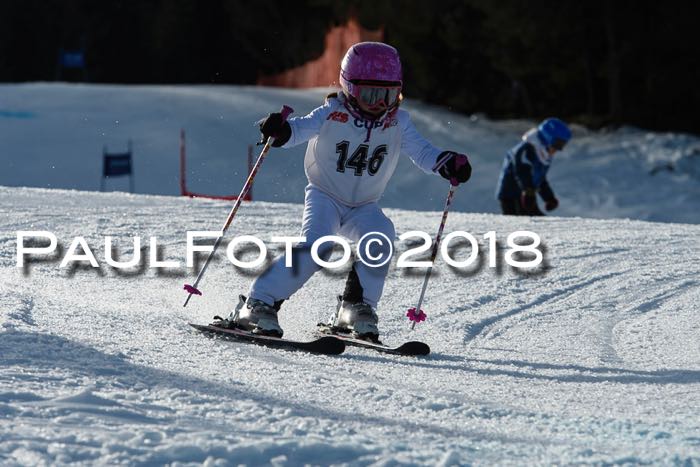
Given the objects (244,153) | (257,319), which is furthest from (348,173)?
(244,153)

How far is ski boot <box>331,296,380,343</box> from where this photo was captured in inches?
214

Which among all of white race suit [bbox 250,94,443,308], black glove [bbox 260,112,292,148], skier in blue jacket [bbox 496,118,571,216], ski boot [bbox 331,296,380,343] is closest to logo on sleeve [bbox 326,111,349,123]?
white race suit [bbox 250,94,443,308]

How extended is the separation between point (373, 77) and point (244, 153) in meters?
17.3

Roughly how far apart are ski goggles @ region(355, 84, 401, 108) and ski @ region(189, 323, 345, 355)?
3.73 feet

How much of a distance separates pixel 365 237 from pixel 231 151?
17273 millimetres

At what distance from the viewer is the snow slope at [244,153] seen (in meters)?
20.1

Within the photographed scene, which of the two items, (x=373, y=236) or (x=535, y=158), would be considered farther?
(x=535, y=158)

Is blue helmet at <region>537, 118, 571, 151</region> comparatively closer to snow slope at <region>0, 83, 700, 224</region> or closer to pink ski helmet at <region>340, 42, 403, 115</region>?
snow slope at <region>0, 83, 700, 224</region>

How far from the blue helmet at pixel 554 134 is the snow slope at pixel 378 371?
3.20 m

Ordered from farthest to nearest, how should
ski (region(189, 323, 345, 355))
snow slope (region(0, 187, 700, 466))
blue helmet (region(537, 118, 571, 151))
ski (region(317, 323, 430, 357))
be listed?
1. blue helmet (region(537, 118, 571, 151))
2. ski (region(317, 323, 430, 357))
3. ski (region(189, 323, 345, 355))
4. snow slope (region(0, 187, 700, 466))

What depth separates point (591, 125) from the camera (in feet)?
87.4

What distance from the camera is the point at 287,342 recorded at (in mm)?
5098

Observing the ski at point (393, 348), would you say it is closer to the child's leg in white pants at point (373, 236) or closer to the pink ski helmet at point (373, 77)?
the child's leg in white pants at point (373, 236)

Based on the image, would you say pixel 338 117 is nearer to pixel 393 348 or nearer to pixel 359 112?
pixel 359 112
